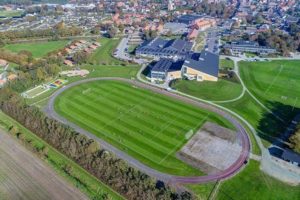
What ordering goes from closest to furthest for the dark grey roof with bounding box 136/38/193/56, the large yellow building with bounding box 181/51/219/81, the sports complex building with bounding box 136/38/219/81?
1. the large yellow building with bounding box 181/51/219/81
2. the sports complex building with bounding box 136/38/219/81
3. the dark grey roof with bounding box 136/38/193/56

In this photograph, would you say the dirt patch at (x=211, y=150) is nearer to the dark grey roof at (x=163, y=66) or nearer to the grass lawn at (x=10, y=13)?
the dark grey roof at (x=163, y=66)

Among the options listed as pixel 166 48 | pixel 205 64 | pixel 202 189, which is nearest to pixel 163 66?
pixel 205 64

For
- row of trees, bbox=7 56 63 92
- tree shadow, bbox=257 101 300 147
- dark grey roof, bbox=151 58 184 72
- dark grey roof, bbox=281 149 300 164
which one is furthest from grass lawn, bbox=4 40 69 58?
dark grey roof, bbox=281 149 300 164

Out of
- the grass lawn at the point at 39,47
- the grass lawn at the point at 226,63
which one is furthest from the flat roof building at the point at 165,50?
the grass lawn at the point at 39,47

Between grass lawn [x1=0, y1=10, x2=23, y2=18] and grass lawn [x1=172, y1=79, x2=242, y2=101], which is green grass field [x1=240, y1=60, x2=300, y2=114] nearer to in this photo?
grass lawn [x1=172, y1=79, x2=242, y2=101]

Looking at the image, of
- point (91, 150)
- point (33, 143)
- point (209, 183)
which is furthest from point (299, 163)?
point (33, 143)

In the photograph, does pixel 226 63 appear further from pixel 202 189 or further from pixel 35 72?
pixel 35 72

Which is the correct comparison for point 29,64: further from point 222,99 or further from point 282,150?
point 282,150
